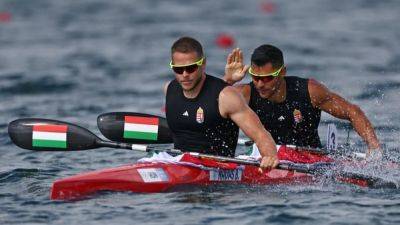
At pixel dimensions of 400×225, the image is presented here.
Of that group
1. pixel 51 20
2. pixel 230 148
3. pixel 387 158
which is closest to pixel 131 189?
pixel 230 148

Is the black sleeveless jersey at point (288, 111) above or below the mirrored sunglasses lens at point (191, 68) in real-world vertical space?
below

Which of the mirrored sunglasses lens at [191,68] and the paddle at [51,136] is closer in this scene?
the mirrored sunglasses lens at [191,68]

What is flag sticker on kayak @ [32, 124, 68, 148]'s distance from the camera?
14.4 metres

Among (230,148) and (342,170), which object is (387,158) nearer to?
(342,170)

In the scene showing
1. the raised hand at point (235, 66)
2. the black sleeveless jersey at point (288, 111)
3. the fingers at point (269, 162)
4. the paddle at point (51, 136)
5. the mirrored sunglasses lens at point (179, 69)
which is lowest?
the fingers at point (269, 162)

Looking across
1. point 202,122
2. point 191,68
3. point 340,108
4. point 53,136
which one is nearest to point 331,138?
point 340,108

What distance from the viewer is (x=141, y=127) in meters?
15.0

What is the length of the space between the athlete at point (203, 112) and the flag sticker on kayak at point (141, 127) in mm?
1036

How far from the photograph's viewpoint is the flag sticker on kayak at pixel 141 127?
49.0 ft

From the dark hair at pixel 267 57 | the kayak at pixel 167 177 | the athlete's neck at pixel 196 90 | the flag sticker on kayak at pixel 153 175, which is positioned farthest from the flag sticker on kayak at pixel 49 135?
the dark hair at pixel 267 57

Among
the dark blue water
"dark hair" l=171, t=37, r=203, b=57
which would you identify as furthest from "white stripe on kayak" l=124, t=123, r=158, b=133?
"dark hair" l=171, t=37, r=203, b=57

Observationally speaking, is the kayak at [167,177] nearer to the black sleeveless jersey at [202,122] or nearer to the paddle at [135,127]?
the black sleeveless jersey at [202,122]

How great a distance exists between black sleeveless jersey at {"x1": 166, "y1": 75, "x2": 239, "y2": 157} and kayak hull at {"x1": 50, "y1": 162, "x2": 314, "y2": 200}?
14.9 inches

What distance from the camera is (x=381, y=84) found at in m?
22.9
